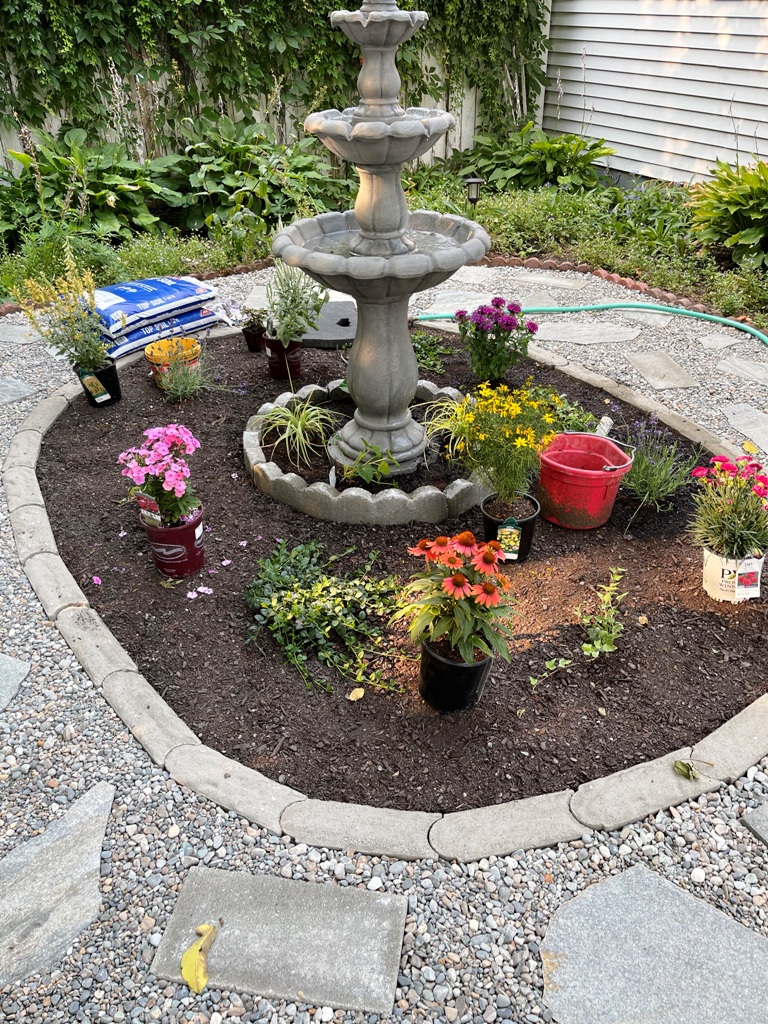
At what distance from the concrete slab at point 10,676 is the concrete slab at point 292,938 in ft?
3.27

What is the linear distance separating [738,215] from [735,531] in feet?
14.0

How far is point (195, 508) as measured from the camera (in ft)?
9.81

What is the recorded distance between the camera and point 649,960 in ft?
5.92

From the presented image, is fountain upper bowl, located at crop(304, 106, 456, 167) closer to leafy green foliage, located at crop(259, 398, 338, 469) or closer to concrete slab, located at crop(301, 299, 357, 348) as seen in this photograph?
leafy green foliage, located at crop(259, 398, 338, 469)

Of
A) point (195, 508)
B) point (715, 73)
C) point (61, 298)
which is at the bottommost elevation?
point (195, 508)

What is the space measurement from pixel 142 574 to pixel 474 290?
387 centimetres

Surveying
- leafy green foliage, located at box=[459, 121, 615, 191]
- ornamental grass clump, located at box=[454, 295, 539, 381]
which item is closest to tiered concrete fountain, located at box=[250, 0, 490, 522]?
ornamental grass clump, located at box=[454, 295, 539, 381]

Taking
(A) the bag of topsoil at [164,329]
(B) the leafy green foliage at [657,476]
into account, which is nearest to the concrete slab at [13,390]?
(A) the bag of topsoil at [164,329]

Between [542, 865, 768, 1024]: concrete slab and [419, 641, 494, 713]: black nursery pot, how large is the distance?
675 mm

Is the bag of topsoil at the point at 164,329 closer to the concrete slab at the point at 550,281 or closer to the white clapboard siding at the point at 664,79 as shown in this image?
the concrete slab at the point at 550,281

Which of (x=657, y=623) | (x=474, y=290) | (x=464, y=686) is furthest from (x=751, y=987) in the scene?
(x=474, y=290)

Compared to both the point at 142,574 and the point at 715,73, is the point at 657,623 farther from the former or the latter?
the point at 715,73

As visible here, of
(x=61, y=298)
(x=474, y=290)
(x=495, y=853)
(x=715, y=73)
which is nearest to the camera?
(x=495, y=853)

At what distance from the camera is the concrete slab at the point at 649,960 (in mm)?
1705
